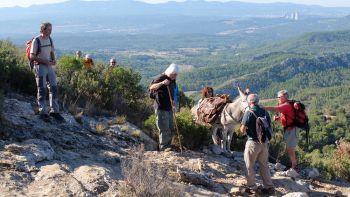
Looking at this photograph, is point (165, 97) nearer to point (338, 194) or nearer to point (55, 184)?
point (55, 184)

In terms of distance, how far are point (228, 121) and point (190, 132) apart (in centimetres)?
82

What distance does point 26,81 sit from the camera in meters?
11.3

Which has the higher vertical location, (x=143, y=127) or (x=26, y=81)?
(x=26, y=81)

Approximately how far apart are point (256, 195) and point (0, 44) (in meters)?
8.74

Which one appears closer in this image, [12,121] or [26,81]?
[12,121]

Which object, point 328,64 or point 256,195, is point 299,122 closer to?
point 256,195

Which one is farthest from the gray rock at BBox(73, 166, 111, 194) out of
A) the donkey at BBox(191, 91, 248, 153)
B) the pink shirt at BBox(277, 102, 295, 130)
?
the pink shirt at BBox(277, 102, 295, 130)

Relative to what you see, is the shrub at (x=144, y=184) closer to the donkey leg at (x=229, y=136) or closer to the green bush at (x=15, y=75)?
the donkey leg at (x=229, y=136)

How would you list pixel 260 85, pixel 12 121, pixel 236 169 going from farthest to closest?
pixel 260 85 < pixel 236 169 < pixel 12 121

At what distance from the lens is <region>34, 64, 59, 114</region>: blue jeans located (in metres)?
8.97

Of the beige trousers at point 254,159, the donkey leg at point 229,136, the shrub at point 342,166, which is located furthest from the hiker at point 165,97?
the shrub at point 342,166

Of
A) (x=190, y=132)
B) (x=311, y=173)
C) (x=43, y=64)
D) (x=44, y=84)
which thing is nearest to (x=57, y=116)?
(x=44, y=84)

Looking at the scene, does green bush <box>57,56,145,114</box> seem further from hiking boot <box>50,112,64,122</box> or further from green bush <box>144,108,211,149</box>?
green bush <box>144,108,211,149</box>

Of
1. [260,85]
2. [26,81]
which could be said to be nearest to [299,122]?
[26,81]
